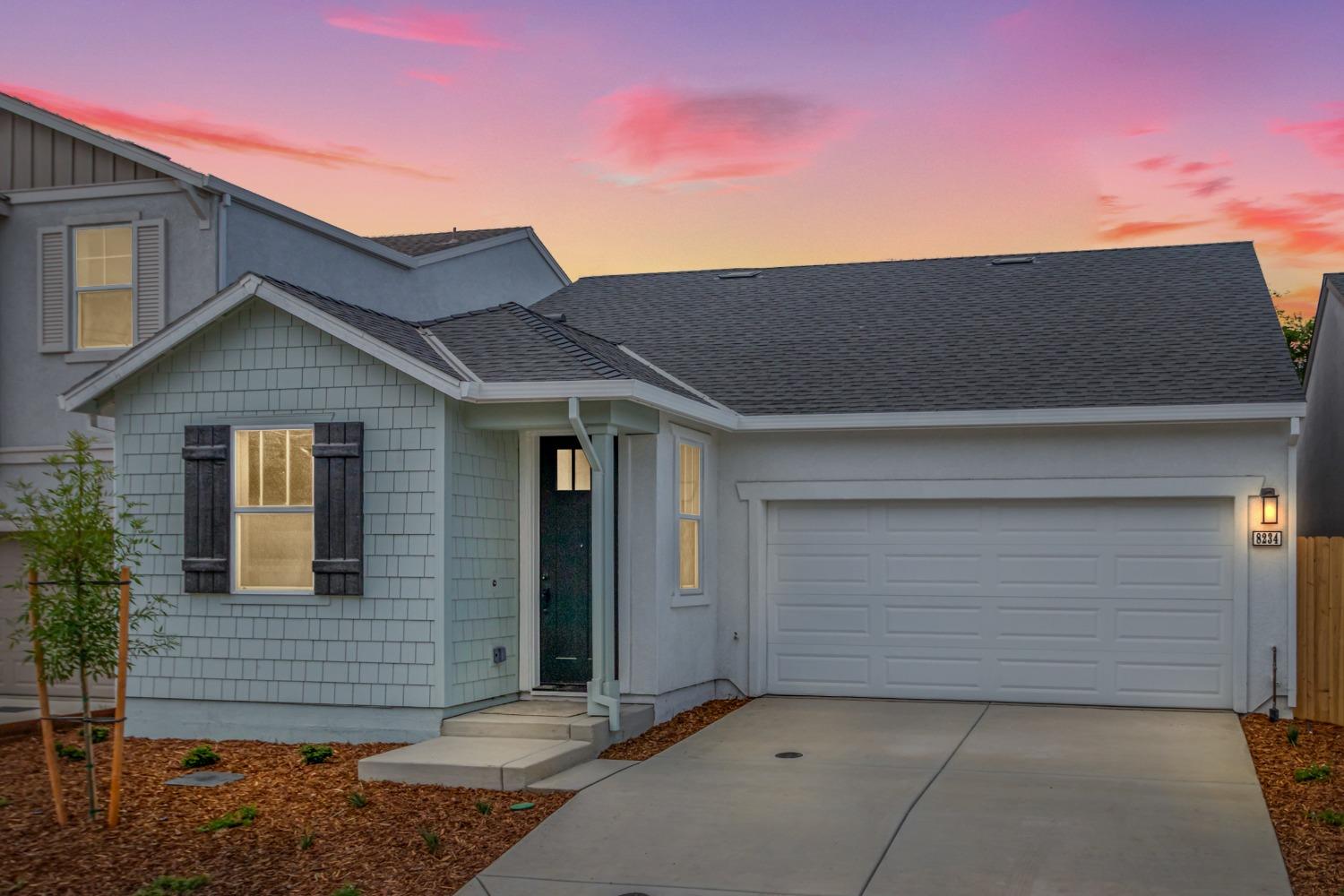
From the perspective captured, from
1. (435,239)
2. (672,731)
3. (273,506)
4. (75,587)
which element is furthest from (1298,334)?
(75,587)

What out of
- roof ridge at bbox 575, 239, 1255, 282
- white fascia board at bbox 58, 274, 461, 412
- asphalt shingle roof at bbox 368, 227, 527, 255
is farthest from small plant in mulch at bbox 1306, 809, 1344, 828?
asphalt shingle roof at bbox 368, 227, 527, 255

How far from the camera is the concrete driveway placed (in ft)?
21.6

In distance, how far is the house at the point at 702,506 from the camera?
1019cm

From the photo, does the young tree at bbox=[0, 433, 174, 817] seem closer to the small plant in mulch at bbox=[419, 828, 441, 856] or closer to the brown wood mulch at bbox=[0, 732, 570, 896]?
the brown wood mulch at bbox=[0, 732, 570, 896]

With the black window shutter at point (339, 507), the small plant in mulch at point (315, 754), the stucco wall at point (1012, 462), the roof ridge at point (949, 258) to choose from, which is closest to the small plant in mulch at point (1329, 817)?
the stucco wall at point (1012, 462)

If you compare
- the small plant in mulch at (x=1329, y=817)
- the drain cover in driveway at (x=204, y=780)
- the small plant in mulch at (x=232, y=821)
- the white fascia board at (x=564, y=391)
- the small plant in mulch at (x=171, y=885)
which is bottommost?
the small plant in mulch at (x=171, y=885)

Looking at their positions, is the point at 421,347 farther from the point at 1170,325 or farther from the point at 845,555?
the point at 1170,325

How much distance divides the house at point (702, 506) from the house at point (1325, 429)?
2.62m

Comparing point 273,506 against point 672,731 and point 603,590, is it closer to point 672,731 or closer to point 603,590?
point 603,590

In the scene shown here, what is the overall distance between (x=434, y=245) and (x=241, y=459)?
7934mm

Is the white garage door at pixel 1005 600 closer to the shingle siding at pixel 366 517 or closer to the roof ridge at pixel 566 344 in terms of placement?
the roof ridge at pixel 566 344

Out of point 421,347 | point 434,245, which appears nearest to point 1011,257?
point 434,245

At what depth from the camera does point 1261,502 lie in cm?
1166

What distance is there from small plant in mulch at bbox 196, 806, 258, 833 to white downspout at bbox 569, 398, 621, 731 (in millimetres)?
2949
